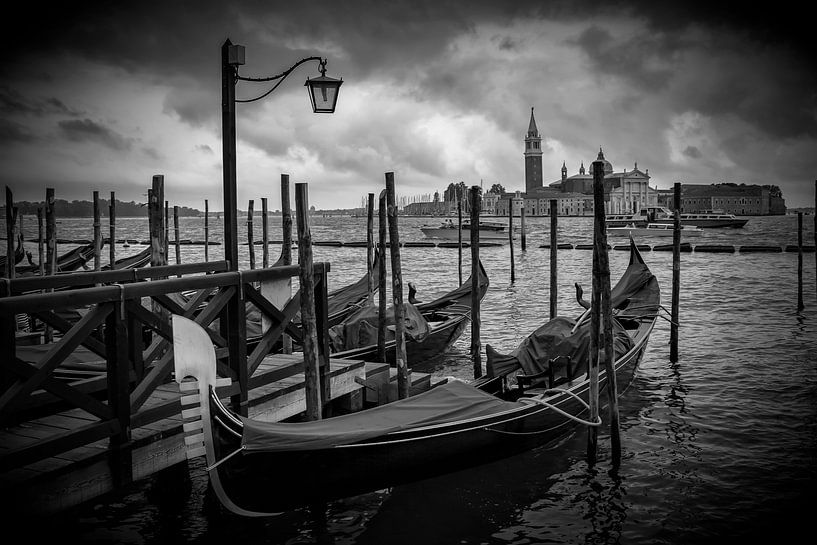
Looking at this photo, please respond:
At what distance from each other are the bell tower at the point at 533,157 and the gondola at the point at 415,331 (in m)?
129

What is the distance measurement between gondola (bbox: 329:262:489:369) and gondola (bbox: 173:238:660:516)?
2.58m

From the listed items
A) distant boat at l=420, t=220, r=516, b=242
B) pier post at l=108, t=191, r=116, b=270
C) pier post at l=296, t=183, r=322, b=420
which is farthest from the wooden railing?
distant boat at l=420, t=220, r=516, b=242

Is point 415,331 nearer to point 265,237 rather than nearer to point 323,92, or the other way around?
point 323,92

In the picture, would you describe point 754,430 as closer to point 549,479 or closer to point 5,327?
point 549,479

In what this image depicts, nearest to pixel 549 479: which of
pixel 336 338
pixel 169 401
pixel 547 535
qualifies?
pixel 547 535

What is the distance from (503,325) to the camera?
592 inches

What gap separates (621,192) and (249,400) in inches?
5047

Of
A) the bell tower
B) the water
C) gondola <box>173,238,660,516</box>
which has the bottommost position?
the water

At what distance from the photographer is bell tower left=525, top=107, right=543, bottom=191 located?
136375 mm

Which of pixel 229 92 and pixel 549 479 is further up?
pixel 229 92

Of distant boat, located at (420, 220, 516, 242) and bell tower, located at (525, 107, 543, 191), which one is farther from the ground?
bell tower, located at (525, 107, 543, 191)

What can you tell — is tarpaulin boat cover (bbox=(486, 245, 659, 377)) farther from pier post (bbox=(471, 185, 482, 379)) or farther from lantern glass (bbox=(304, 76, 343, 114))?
lantern glass (bbox=(304, 76, 343, 114))

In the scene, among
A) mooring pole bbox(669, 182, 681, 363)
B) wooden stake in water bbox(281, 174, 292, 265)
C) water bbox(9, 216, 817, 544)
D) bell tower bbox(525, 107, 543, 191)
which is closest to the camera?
water bbox(9, 216, 817, 544)

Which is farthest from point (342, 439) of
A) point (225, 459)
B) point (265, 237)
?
point (265, 237)
